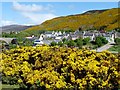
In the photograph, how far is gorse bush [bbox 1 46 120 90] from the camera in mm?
6750

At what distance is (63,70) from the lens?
701cm

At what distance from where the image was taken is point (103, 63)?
23.1ft

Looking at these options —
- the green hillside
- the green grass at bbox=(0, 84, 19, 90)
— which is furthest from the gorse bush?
the green hillside

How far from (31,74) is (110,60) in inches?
67.7

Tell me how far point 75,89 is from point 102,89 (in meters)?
0.54

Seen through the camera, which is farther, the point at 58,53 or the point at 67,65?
the point at 58,53

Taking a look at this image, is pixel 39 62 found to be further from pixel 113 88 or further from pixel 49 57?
pixel 113 88

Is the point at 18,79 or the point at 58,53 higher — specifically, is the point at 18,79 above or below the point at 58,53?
below

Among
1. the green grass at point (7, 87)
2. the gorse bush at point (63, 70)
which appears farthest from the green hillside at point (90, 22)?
the green grass at point (7, 87)

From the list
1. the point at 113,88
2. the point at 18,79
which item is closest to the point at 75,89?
the point at 113,88

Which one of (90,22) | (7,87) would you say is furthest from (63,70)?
(90,22)

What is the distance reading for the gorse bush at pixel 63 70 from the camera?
675 centimetres

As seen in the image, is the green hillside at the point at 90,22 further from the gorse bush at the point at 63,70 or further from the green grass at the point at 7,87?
the green grass at the point at 7,87

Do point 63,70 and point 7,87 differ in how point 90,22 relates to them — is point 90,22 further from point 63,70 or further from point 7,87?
point 63,70
